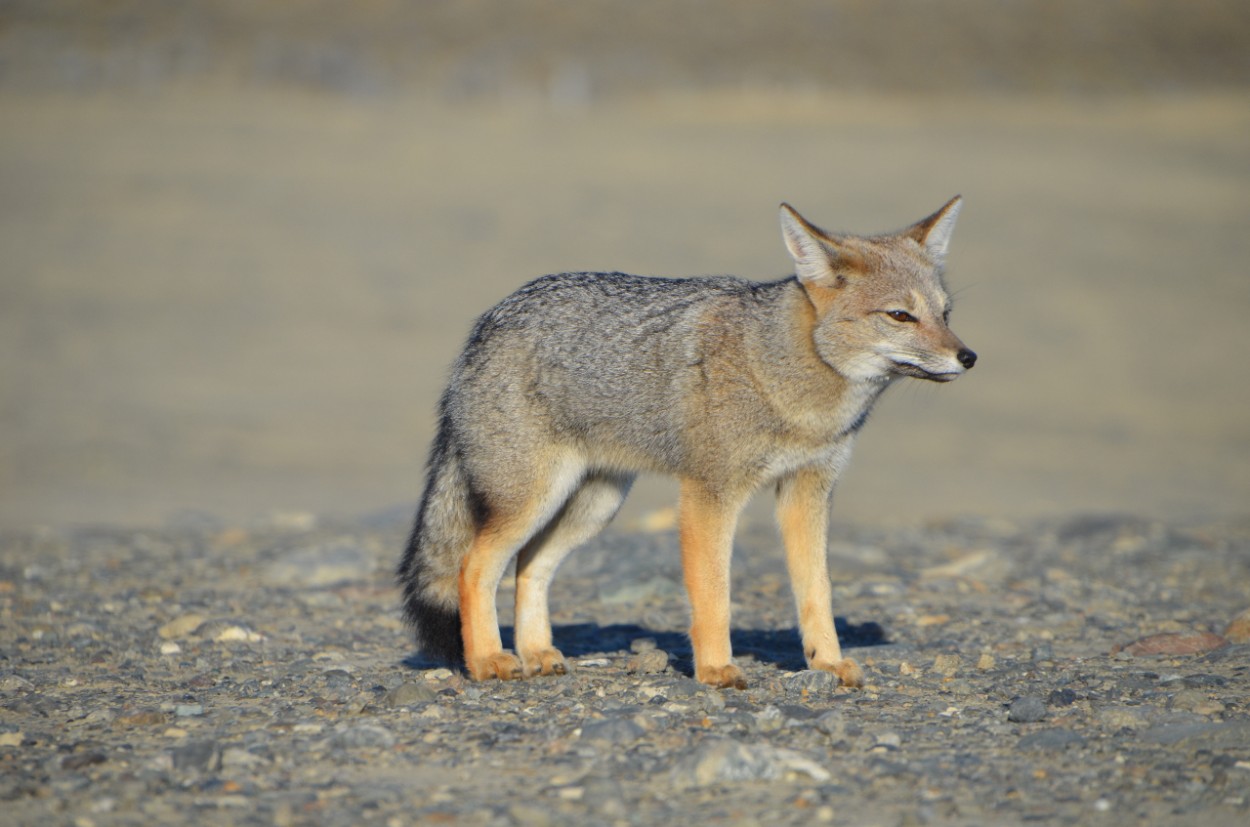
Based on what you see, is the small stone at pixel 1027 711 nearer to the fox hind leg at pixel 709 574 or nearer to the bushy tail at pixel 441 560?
the fox hind leg at pixel 709 574

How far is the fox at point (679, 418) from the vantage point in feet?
20.4

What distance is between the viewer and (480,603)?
6.50m

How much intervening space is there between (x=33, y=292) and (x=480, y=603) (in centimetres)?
1615

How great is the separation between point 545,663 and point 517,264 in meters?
16.0

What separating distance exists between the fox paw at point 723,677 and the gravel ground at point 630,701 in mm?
81

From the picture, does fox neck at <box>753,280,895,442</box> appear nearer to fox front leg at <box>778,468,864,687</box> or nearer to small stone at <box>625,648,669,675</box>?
fox front leg at <box>778,468,864,687</box>

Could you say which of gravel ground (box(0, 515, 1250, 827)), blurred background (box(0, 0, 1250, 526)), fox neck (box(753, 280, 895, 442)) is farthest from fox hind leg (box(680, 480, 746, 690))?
blurred background (box(0, 0, 1250, 526))

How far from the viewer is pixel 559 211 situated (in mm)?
24359

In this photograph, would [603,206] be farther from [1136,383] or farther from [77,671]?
[77,671]

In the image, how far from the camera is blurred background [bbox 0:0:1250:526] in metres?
16.0

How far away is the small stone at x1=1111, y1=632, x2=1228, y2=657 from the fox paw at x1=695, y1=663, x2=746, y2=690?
83.4 inches

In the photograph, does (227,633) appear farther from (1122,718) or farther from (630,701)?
(1122,718)

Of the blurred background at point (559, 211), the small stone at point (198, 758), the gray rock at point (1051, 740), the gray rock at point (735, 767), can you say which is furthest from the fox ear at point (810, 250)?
the blurred background at point (559, 211)

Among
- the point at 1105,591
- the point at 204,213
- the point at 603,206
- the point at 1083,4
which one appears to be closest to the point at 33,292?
the point at 204,213
